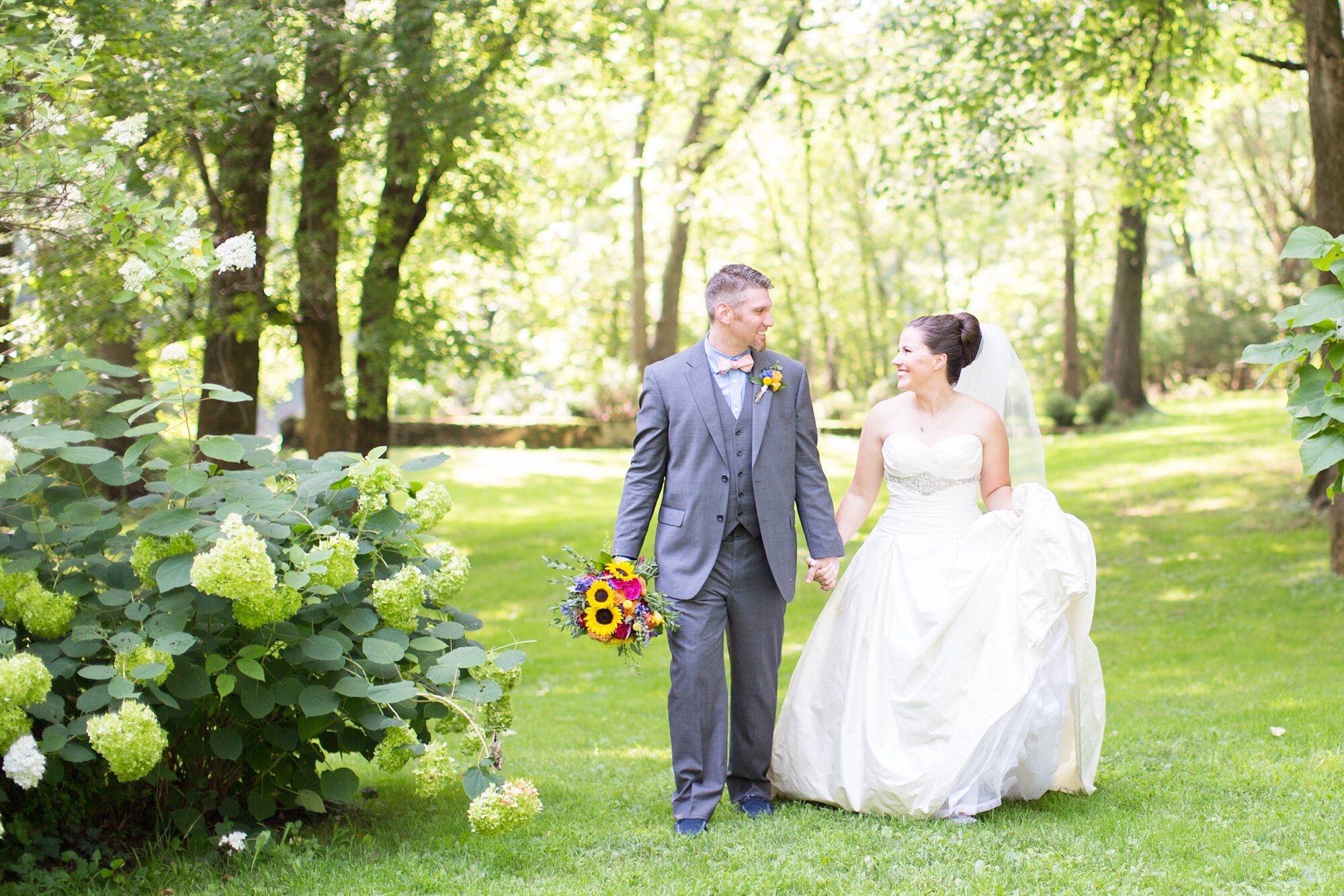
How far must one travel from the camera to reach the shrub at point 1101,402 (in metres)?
23.7

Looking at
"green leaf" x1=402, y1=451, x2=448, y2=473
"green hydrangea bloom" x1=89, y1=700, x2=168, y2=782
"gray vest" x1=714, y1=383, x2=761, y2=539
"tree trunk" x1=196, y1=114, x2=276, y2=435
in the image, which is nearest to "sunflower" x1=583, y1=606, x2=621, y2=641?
"gray vest" x1=714, y1=383, x2=761, y2=539

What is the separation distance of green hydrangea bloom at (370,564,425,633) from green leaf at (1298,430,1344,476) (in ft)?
9.79

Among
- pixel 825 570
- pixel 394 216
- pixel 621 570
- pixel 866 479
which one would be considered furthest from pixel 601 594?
pixel 394 216

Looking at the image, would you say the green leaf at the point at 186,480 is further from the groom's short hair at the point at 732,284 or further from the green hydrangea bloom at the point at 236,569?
the groom's short hair at the point at 732,284

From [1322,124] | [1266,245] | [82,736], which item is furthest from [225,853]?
[1266,245]

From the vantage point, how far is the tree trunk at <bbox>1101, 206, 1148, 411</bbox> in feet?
74.9

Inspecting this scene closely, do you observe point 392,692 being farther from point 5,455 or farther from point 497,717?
point 5,455

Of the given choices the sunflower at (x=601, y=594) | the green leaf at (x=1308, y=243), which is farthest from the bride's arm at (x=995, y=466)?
the sunflower at (x=601, y=594)

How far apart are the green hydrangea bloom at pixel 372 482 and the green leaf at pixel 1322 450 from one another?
122 inches

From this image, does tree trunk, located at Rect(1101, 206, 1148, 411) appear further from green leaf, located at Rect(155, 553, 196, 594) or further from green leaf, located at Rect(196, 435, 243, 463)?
green leaf, located at Rect(155, 553, 196, 594)

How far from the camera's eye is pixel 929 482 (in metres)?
4.79

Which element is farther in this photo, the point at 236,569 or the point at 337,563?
the point at 337,563

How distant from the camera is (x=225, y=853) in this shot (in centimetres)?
401

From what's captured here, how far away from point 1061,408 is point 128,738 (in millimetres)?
23272
